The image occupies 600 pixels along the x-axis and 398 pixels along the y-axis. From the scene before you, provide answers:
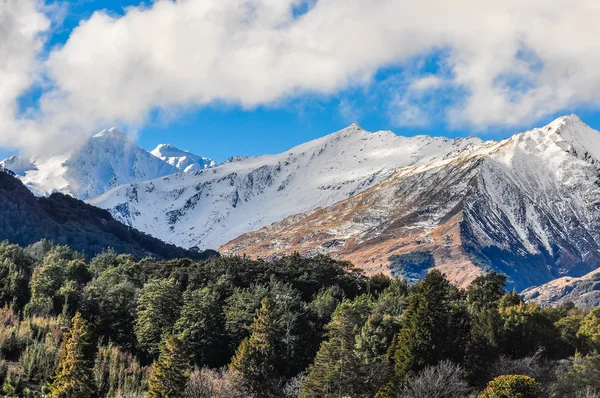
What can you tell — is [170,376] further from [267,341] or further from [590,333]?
[590,333]

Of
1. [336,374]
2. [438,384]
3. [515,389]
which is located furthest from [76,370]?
[515,389]

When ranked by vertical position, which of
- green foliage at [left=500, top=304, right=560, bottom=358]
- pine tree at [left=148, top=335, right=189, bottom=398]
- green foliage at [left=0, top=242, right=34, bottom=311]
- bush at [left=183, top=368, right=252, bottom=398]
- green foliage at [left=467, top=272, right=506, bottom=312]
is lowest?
green foliage at [left=500, top=304, right=560, bottom=358]

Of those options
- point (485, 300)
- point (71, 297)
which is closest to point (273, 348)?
point (71, 297)

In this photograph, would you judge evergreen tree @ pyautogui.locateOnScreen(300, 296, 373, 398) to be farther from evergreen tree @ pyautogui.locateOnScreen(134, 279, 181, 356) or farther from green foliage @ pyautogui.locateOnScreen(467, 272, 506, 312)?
green foliage @ pyautogui.locateOnScreen(467, 272, 506, 312)

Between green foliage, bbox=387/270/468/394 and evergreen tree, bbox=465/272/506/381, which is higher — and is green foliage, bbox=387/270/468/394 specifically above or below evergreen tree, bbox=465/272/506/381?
above

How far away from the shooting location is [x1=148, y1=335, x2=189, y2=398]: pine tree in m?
56.9

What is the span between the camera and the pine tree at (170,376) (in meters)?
56.9

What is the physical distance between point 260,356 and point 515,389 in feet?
89.0

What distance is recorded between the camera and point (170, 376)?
57375 mm

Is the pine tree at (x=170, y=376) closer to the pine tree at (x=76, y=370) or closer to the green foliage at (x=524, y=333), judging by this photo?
the pine tree at (x=76, y=370)

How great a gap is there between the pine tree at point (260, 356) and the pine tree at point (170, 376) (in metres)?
7.98

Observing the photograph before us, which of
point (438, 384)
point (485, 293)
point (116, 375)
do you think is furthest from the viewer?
point (485, 293)

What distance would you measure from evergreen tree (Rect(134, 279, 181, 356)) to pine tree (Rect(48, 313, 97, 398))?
20342mm

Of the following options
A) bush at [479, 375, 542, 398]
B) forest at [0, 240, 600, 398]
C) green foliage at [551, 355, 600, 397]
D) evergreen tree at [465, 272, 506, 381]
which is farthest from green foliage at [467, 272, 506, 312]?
bush at [479, 375, 542, 398]
